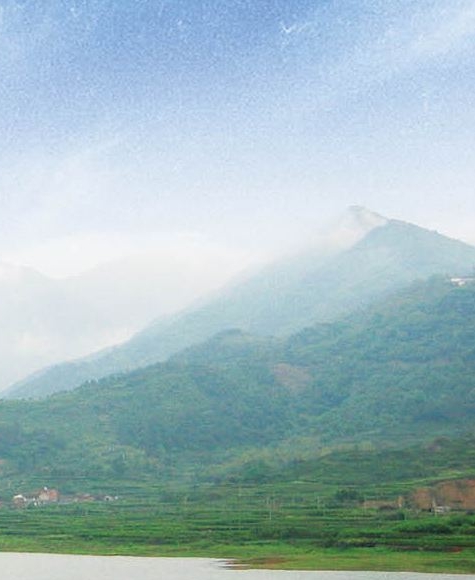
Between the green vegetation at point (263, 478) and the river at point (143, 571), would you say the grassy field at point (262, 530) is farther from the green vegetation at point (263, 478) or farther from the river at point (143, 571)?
the river at point (143, 571)

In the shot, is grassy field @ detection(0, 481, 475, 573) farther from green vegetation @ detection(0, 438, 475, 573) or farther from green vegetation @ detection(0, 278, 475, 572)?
green vegetation @ detection(0, 278, 475, 572)

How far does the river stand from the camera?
64.4 meters

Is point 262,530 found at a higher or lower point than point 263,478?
lower

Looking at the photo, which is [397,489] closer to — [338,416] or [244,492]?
[244,492]

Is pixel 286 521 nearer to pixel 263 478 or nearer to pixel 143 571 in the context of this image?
pixel 143 571

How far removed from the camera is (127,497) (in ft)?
458

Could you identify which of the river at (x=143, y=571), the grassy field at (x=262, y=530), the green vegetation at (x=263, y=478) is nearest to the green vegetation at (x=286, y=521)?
the grassy field at (x=262, y=530)

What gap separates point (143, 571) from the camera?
70.9 m

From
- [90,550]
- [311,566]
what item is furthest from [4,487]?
[311,566]

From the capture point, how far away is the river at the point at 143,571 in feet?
211

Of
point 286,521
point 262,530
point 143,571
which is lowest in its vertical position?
point 143,571

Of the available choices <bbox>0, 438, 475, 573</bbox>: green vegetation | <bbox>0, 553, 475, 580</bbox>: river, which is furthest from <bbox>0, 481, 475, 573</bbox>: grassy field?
<bbox>0, 553, 475, 580</bbox>: river

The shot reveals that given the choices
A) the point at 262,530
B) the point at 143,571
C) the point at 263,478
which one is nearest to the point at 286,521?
the point at 262,530

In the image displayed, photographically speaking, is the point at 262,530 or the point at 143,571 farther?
the point at 262,530
